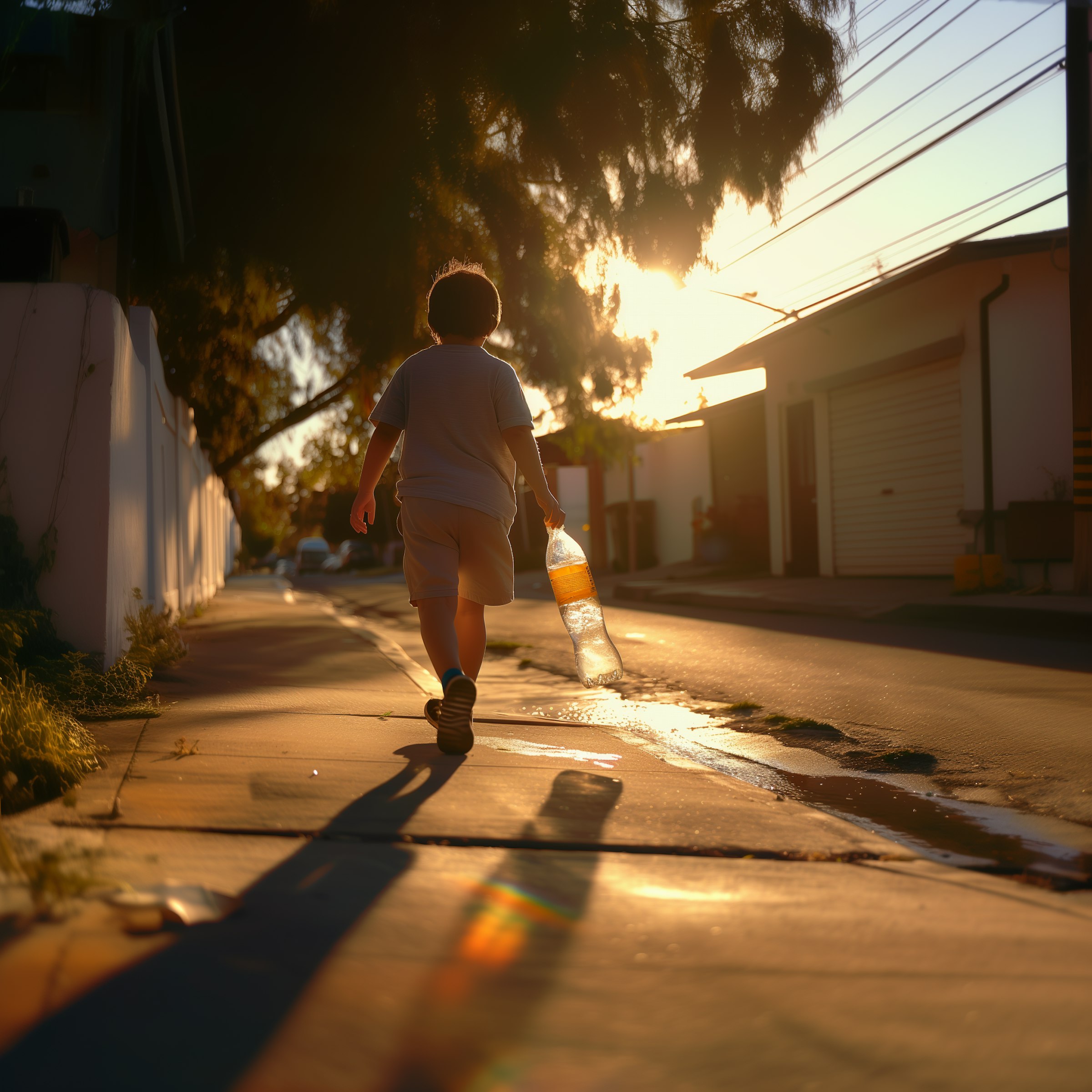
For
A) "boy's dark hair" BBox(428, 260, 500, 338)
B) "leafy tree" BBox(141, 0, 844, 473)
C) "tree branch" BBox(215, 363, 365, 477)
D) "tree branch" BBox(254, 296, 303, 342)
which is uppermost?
"leafy tree" BBox(141, 0, 844, 473)

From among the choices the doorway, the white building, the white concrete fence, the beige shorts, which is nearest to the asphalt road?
the beige shorts

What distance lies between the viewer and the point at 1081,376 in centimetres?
1125

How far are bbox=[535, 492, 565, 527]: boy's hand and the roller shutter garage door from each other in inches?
449

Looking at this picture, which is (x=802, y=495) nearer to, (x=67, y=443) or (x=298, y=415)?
(x=298, y=415)

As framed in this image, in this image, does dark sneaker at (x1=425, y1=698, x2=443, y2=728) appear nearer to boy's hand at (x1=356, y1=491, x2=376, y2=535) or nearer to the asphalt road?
boy's hand at (x1=356, y1=491, x2=376, y2=535)

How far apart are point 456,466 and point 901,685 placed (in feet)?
11.2

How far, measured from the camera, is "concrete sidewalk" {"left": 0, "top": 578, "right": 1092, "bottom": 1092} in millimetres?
1564

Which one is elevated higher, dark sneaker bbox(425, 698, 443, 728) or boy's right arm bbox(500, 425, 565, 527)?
boy's right arm bbox(500, 425, 565, 527)

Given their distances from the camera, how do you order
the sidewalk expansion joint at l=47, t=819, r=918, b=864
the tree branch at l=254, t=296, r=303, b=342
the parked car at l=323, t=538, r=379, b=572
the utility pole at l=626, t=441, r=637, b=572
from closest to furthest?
the sidewalk expansion joint at l=47, t=819, r=918, b=864, the tree branch at l=254, t=296, r=303, b=342, the utility pole at l=626, t=441, r=637, b=572, the parked car at l=323, t=538, r=379, b=572

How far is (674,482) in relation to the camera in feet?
91.3

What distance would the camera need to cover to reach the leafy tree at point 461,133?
853cm

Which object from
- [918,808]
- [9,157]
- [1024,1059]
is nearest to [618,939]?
[1024,1059]

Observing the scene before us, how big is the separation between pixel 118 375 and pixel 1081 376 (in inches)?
368

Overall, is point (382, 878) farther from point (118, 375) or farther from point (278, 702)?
point (118, 375)
